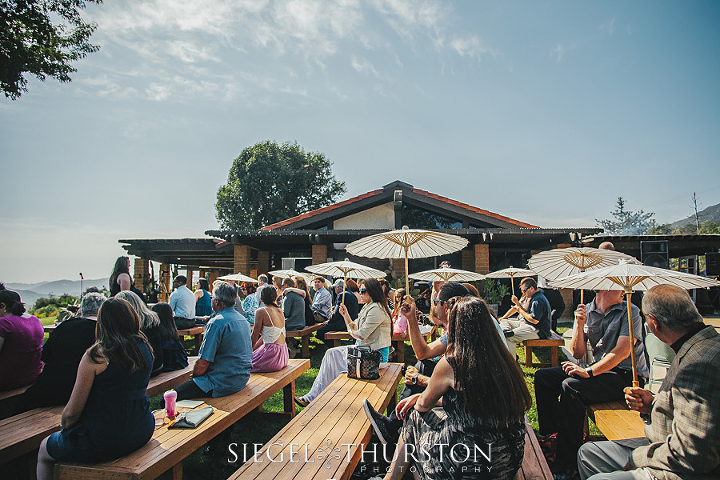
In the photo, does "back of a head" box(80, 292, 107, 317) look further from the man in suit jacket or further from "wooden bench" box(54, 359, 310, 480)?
the man in suit jacket

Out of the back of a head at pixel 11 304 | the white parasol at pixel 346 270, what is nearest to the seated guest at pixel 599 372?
the white parasol at pixel 346 270

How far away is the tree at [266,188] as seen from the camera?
2912 cm

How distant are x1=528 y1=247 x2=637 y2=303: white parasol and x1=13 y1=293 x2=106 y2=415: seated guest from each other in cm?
461

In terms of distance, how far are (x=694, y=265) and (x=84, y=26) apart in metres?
24.4

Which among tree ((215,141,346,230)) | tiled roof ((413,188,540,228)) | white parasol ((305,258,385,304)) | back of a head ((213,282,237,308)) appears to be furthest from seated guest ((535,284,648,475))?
tree ((215,141,346,230))

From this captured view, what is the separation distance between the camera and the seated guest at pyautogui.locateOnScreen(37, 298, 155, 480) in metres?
2.40

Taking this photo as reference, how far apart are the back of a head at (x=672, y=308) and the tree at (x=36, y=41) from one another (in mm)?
13197

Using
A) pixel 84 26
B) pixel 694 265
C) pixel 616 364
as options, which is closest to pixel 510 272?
pixel 616 364

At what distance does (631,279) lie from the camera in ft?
9.53

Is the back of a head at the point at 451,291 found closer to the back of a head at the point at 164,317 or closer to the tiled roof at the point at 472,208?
the back of a head at the point at 164,317

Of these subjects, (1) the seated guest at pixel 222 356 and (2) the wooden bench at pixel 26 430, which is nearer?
(2) the wooden bench at pixel 26 430

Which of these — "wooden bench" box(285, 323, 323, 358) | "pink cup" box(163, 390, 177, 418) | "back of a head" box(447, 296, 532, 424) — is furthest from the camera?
"wooden bench" box(285, 323, 323, 358)

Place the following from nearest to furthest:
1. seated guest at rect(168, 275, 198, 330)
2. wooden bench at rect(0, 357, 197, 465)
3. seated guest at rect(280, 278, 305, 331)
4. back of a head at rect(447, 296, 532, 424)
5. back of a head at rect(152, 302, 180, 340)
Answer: back of a head at rect(447, 296, 532, 424) → wooden bench at rect(0, 357, 197, 465) → back of a head at rect(152, 302, 180, 340) → seated guest at rect(280, 278, 305, 331) → seated guest at rect(168, 275, 198, 330)

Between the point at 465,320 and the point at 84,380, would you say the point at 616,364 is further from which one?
the point at 84,380
